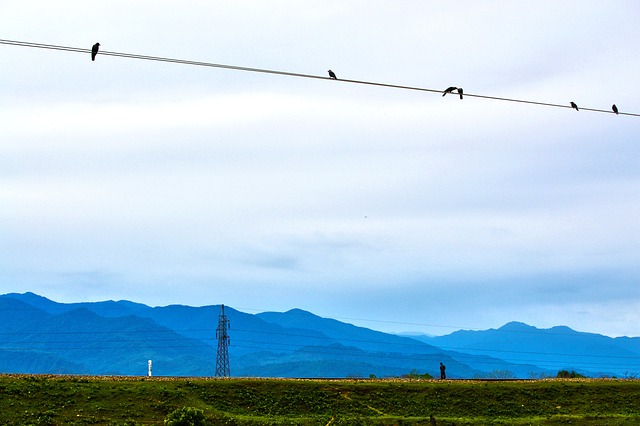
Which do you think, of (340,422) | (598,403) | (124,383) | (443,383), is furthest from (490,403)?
(124,383)

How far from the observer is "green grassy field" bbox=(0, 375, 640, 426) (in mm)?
55844

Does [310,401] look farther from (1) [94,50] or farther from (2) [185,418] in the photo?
(1) [94,50]

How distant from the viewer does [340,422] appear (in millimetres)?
56250

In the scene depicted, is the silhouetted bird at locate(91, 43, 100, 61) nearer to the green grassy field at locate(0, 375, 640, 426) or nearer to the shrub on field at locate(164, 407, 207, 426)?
the shrub on field at locate(164, 407, 207, 426)

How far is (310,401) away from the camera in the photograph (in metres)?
60.5

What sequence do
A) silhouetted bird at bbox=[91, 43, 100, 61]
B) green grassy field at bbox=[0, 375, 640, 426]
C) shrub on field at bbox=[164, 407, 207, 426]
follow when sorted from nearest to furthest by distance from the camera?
silhouetted bird at bbox=[91, 43, 100, 61] → shrub on field at bbox=[164, 407, 207, 426] → green grassy field at bbox=[0, 375, 640, 426]

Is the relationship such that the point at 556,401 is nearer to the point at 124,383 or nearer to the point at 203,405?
the point at 203,405

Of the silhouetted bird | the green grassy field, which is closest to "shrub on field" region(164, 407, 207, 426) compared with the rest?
the green grassy field

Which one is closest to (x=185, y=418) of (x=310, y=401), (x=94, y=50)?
(x=310, y=401)

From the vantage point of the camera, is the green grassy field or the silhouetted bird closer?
the silhouetted bird

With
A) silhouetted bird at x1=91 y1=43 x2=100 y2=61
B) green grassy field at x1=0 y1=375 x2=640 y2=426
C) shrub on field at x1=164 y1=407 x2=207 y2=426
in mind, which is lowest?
shrub on field at x1=164 y1=407 x2=207 y2=426

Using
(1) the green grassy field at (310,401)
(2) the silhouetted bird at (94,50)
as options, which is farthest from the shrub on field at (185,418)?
(2) the silhouetted bird at (94,50)

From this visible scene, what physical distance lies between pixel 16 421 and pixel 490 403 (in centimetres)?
3222

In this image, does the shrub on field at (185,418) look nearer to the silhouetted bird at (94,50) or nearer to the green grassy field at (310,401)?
the green grassy field at (310,401)
